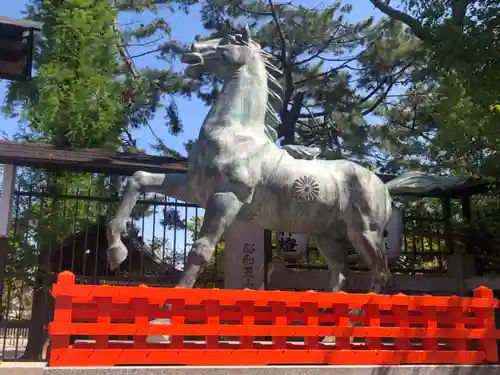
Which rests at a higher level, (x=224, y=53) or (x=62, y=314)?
(x=224, y=53)

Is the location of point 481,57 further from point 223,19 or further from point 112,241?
point 223,19

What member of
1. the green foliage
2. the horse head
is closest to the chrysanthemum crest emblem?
the horse head

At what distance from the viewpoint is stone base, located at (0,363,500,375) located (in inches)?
123

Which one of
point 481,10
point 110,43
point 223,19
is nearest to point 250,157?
point 481,10

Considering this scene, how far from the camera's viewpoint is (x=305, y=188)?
454cm

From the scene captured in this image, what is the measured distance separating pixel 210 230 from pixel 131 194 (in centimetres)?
65

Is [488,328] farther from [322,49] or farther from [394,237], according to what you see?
[322,49]

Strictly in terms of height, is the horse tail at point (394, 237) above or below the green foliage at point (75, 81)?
below

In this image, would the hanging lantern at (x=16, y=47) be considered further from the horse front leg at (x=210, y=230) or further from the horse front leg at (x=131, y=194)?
the horse front leg at (x=210, y=230)

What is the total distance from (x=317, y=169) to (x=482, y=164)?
356 centimetres

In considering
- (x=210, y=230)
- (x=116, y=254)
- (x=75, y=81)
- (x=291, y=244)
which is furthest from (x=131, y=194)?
(x=75, y=81)

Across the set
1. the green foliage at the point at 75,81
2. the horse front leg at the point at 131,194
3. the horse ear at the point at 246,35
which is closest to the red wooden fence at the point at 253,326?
the horse front leg at the point at 131,194

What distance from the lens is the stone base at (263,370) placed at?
3.12 meters

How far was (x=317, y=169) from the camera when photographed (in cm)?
469
